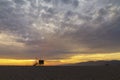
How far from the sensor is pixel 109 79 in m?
34.1

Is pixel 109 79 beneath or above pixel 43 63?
beneath

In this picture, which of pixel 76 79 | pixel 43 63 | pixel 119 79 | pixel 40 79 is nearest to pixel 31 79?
pixel 40 79

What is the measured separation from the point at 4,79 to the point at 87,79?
9.86m

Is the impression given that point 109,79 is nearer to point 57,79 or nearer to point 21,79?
point 57,79

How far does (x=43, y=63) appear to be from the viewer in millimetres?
82312

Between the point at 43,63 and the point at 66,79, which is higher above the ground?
the point at 43,63

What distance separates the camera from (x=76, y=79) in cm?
3366

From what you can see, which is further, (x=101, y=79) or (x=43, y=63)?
(x=43, y=63)

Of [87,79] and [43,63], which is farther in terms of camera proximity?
[43,63]

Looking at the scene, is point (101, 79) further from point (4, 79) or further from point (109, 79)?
point (4, 79)

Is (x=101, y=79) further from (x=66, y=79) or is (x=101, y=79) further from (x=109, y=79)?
(x=66, y=79)

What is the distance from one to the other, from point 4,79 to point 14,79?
46.6 inches

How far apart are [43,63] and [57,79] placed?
163 ft

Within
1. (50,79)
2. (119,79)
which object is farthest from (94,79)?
(50,79)
